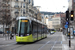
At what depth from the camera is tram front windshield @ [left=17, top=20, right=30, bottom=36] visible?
25.2m

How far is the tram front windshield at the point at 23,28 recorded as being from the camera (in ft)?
82.6

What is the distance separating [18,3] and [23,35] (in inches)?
2727

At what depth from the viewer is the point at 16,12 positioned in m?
92.5

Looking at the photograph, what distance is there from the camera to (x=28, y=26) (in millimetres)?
25578

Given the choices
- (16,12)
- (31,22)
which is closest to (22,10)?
(16,12)

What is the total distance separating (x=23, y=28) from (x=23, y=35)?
0.94 meters


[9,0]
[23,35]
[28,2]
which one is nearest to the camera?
[23,35]

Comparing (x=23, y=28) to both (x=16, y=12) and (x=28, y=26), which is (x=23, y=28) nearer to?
(x=28, y=26)

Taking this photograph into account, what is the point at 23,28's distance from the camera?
83.3 ft

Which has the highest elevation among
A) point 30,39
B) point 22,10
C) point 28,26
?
point 22,10

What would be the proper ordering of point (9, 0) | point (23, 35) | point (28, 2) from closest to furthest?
point (23, 35) → point (9, 0) → point (28, 2)

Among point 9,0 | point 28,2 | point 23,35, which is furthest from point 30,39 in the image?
point 28,2

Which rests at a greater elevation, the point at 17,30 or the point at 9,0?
the point at 9,0

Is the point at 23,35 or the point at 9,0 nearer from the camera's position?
the point at 23,35
